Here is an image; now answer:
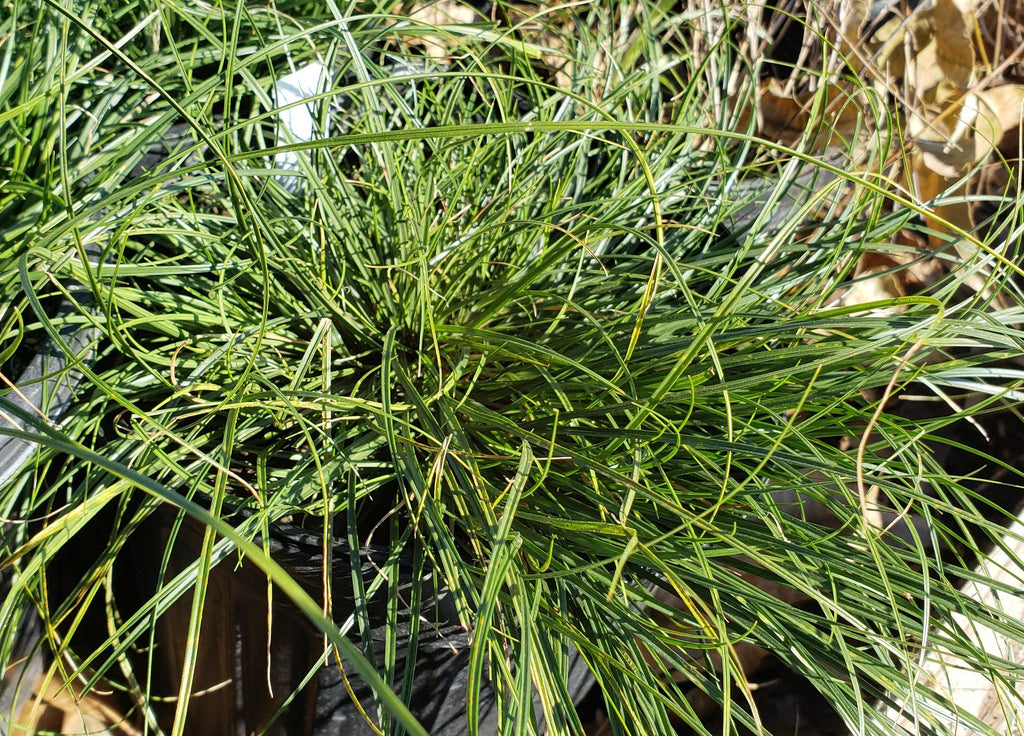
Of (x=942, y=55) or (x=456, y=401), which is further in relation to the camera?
(x=942, y=55)

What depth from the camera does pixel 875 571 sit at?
1.75 ft

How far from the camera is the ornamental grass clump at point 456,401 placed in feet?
1.62

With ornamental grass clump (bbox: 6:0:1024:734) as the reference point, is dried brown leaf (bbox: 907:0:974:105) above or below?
above

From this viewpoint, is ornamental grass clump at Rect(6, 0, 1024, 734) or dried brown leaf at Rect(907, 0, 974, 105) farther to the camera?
dried brown leaf at Rect(907, 0, 974, 105)

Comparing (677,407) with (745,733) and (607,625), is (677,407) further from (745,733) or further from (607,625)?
(745,733)

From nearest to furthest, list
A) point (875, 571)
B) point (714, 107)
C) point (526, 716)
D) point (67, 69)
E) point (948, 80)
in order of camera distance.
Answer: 1. point (526, 716)
2. point (875, 571)
3. point (67, 69)
4. point (714, 107)
5. point (948, 80)

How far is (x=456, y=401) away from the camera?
23.7 inches

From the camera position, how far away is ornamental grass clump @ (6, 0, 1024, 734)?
1.62 ft

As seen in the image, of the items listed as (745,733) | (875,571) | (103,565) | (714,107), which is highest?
(714,107)

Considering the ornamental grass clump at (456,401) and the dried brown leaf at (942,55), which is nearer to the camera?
the ornamental grass clump at (456,401)

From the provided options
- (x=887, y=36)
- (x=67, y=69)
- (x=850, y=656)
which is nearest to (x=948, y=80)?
(x=887, y=36)

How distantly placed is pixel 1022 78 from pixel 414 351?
987 mm

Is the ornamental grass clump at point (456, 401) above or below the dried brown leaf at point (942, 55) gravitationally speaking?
below

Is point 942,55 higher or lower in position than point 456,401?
higher
